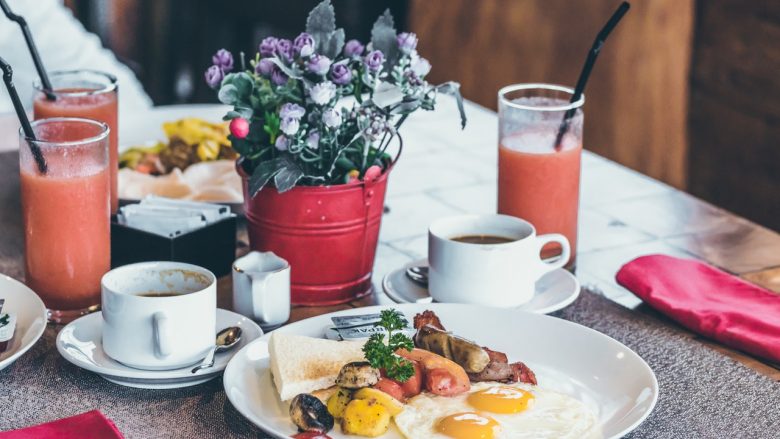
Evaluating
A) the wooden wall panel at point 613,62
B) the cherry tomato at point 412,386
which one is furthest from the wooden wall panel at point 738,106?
the cherry tomato at point 412,386

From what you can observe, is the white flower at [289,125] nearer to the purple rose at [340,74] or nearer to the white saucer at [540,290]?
the purple rose at [340,74]

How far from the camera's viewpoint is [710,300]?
1451 millimetres

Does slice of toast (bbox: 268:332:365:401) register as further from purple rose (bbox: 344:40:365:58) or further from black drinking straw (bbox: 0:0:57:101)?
black drinking straw (bbox: 0:0:57:101)

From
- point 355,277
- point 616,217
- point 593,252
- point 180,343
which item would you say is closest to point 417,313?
point 355,277

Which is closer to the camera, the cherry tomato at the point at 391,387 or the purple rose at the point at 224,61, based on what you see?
the cherry tomato at the point at 391,387

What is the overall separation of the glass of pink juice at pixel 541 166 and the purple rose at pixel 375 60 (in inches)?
12.7

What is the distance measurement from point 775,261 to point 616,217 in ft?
0.94

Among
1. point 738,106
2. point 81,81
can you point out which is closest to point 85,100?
point 81,81

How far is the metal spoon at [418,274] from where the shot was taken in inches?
58.6

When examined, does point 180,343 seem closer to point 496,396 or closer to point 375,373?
point 375,373

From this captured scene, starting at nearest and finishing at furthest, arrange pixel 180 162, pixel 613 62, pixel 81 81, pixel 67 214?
1. pixel 67 214
2. pixel 81 81
3. pixel 180 162
4. pixel 613 62

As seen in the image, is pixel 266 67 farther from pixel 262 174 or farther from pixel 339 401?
pixel 339 401

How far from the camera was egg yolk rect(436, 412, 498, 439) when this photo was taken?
1.02m

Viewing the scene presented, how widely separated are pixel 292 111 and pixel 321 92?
1.7 inches
